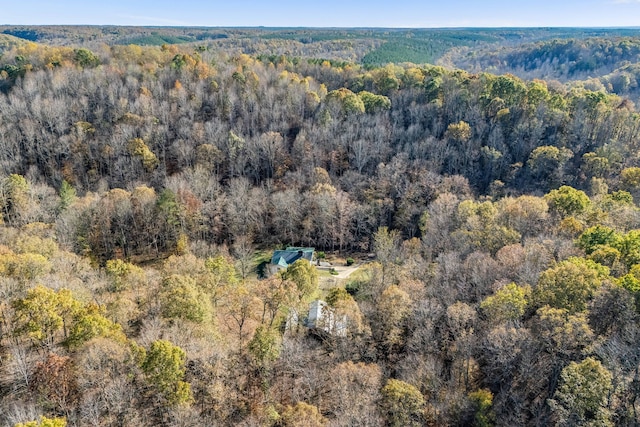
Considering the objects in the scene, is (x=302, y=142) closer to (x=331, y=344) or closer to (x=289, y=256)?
(x=289, y=256)

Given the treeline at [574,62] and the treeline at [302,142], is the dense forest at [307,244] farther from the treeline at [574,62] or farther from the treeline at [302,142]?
the treeline at [574,62]

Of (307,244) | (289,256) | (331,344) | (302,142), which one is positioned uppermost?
(302,142)

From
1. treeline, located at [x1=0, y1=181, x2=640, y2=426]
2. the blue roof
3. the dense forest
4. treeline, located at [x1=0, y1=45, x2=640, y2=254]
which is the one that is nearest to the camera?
treeline, located at [x1=0, y1=181, x2=640, y2=426]

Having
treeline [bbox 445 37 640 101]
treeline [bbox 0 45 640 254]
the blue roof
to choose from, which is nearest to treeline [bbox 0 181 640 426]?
the blue roof

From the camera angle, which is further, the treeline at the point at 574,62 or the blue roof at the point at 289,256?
the treeline at the point at 574,62

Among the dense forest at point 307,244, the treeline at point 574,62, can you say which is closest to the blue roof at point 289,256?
the dense forest at point 307,244

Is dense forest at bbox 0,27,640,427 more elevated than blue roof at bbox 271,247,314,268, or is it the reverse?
dense forest at bbox 0,27,640,427

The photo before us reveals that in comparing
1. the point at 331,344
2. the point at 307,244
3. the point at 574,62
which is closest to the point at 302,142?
the point at 307,244

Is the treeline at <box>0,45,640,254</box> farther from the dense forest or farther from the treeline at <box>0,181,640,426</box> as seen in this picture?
the treeline at <box>0,181,640,426</box>

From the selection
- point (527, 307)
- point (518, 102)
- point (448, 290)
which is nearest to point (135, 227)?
point (448, 290)
